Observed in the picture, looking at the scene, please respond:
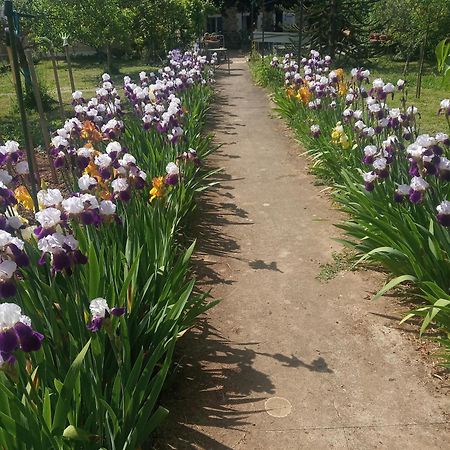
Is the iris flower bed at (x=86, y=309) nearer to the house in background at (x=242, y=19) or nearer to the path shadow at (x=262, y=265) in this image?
the path shadow at (x=262, y=265)

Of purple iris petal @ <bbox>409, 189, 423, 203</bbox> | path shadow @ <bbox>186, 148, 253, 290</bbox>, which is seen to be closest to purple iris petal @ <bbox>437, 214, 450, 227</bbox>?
purple iris petal @ <bbox>409, 189, 423, 203</bbox>

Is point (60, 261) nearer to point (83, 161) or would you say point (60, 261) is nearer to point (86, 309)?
point (86, 309)

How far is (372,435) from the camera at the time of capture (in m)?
2.52

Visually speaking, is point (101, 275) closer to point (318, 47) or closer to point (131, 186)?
point (131, 186)

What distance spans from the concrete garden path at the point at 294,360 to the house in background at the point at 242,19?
29270mm

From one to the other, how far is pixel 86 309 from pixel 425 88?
43.1ft

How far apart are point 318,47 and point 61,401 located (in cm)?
1899

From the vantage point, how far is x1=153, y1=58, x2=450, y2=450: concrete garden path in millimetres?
2564

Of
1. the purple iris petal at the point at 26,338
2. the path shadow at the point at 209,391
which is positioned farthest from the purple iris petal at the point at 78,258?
the path shadow at the point at 209,391

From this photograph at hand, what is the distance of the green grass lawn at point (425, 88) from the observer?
906 centimetres

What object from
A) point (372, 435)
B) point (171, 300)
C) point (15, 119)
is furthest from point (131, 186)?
point (15, 119)

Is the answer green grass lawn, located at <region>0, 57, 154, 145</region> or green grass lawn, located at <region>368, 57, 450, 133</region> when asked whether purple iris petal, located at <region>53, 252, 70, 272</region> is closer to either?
green grass lawn, located at <region>368, 57, 450, 133</region>

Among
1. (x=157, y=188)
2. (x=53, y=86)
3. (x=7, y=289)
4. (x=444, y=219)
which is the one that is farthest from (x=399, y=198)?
(x=53, y=86)

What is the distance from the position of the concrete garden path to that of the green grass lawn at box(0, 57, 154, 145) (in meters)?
5.08
